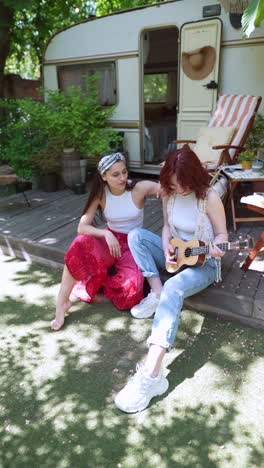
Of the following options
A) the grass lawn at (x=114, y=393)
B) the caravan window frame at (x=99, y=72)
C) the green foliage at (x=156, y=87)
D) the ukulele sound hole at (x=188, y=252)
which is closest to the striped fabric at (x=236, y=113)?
the caravan window frame at (x=99, y=72)

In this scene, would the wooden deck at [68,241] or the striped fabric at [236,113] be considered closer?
the wooden deck at [68,241]

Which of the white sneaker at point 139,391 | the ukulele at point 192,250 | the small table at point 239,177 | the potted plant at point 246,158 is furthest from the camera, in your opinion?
the potted plant at point 246,158

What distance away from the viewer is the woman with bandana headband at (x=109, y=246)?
2305 mm

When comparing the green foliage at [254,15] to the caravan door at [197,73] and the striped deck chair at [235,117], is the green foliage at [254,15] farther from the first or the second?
the caravan door at [197,73]

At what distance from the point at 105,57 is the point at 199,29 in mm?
1516

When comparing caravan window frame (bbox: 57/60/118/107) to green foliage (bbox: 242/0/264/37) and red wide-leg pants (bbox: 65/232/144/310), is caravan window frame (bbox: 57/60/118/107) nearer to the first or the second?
green foliage (bbox: 242/0/264/37)

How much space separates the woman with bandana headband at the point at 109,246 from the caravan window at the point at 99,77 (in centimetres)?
361

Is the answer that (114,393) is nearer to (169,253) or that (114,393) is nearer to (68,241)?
(169,253)

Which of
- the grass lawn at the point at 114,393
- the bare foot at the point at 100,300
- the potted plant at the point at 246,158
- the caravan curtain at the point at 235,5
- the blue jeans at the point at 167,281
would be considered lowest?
the grass lawn at the point at 114,393

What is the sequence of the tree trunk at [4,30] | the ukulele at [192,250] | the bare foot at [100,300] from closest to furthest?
the ukulele at [192,250], the bare foot at [100,300], the tree trunk at [4,30]

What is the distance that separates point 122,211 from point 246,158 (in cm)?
192

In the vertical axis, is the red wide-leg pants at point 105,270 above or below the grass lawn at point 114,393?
above

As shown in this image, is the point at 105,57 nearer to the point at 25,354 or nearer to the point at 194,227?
the point at 194,227

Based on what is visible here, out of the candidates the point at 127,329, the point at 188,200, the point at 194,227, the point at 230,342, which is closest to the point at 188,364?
the point at 230,342
